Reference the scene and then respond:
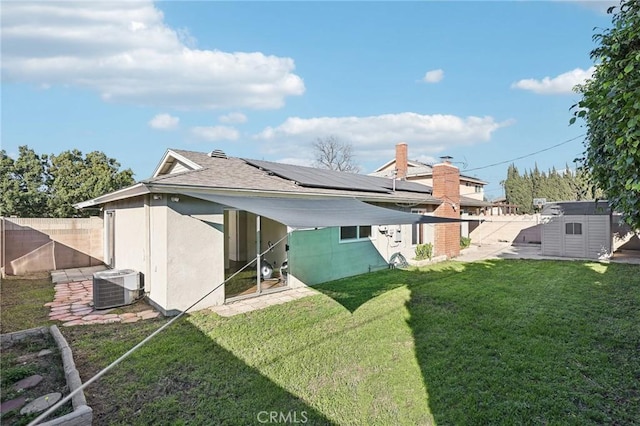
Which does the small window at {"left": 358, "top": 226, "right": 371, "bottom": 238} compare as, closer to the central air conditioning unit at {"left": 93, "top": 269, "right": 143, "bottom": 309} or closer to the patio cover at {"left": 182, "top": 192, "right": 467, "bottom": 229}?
the patio cover at {"left": 182, "top": 192, "right": 467, "bottom": 229}

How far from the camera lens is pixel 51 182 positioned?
890 inches

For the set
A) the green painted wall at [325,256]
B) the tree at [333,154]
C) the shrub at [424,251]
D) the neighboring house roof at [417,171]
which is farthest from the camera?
the tree at [333,154]

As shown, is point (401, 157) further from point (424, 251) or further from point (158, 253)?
point (158, 253)

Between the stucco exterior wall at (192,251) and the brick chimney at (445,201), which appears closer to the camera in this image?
the stucco exterior wall at (192,251)

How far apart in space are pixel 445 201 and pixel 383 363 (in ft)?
44.4

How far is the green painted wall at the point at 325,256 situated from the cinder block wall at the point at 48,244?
10673 millimetres

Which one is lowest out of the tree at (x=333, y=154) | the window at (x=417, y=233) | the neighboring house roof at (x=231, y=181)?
the window at (x=417, y=233)

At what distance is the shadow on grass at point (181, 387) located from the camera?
4098 millimetres

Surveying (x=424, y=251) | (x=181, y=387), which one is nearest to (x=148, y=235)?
(x=181, y=387)

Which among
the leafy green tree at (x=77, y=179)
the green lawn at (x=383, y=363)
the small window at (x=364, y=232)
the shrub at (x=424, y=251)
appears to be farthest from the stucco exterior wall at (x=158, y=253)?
the leafy green tree at (x=77, y=179)

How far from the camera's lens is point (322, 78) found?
2003cm

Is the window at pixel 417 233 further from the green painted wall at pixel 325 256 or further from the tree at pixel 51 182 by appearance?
the tree at pixel 51 182

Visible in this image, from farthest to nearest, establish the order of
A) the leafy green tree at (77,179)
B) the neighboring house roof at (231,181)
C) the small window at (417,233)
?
1. the leafy green tree at (77,179)
2. the small window at (417,233)
3. the neighboring house roof at (231,181)

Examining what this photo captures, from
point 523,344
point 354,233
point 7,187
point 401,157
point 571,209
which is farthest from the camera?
point 401,157
